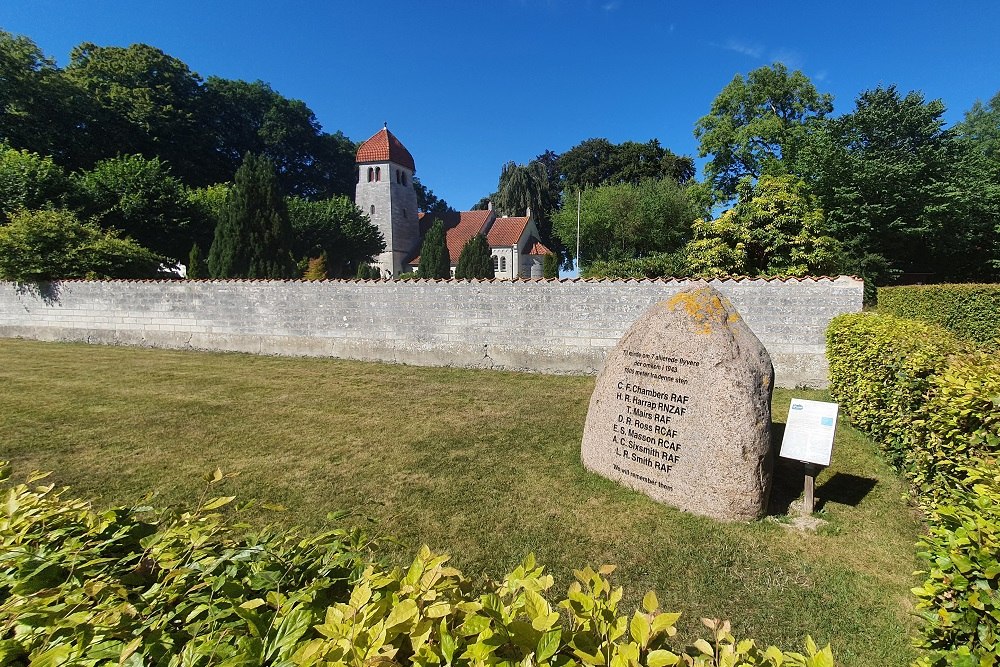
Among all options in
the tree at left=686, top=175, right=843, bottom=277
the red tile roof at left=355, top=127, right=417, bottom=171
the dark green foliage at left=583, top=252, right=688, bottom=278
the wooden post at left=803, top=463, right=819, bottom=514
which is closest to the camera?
the wooden post at left=803, top=463, right=819, bottom=514

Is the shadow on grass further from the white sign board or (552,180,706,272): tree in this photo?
(552,180,706,272): tree

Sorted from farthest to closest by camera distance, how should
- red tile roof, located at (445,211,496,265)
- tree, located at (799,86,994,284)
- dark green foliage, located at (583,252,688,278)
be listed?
red tile roof, located at (445,211,496,265), dark green foliage, located at (583,252,688,278), tree, located at (799,86,994,284)

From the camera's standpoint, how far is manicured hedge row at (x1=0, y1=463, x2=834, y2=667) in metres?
1.02

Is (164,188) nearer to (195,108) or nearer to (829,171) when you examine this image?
(195,108)

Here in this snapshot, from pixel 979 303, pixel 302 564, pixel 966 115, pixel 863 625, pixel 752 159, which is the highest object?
pixel 966 115

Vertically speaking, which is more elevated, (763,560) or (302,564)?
(302,564)

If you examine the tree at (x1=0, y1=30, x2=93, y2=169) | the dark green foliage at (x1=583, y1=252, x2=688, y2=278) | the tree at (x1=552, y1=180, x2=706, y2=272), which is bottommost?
the dark green foliage at (x1=583, y1=252, x2=688, y2=278)

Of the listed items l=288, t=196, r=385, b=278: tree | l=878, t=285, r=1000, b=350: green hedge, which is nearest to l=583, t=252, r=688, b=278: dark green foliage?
l=878, t=285, r=1000, b=350: green hedge

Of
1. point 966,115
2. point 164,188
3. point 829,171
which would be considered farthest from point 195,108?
point 966,115

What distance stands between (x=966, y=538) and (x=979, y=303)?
13.3 metres

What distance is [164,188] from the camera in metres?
22.8

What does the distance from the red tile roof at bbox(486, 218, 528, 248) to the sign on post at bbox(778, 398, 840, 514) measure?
1465 inches

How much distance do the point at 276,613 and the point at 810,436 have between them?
428 centimetres

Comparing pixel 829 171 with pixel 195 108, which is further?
pixel 195 108
